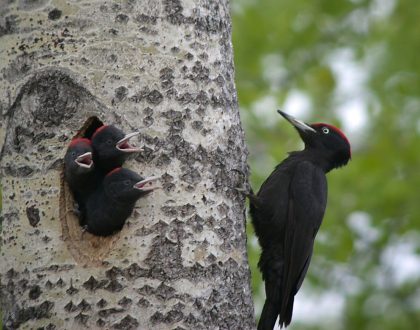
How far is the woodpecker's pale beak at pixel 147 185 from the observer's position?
3518 millimetres

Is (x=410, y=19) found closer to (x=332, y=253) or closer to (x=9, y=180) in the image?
(x=332, y=253)

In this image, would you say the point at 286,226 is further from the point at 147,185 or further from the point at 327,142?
the point at 147,185

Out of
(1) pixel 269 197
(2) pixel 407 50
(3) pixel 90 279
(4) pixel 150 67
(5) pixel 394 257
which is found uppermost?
(2) pixel 407 50

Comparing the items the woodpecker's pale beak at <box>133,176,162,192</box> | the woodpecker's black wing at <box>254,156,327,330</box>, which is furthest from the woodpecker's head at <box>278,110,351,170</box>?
the woodpecker's pale beak at <box>133,176,162,192</box>

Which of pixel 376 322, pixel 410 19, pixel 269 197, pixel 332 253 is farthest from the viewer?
pixel 376 322

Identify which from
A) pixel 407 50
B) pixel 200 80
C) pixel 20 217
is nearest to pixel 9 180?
pixel 20 217

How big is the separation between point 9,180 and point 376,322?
18.1ft

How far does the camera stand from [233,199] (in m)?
3.91

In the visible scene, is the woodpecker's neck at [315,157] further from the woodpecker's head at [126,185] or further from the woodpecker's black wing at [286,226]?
the woodpecker's head at [126,185]

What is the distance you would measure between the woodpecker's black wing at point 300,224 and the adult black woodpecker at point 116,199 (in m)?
1.52

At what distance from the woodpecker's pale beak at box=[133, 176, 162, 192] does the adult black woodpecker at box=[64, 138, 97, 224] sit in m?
0.24

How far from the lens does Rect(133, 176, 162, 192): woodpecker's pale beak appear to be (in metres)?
3.52

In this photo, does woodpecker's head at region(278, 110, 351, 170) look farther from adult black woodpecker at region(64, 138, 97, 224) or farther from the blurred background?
adult black woodpecker at region(64, 138, 97, 224)

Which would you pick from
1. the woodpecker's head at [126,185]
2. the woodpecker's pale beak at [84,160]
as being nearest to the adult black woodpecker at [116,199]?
the woodpecker's head at [126,185]
